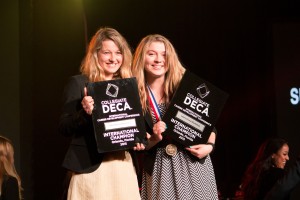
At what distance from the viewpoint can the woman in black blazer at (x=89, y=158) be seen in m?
3.16

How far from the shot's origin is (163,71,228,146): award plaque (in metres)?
3.52

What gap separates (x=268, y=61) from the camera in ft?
23.2

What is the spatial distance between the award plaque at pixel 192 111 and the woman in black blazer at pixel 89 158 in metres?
0.33

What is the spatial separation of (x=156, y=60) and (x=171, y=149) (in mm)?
521

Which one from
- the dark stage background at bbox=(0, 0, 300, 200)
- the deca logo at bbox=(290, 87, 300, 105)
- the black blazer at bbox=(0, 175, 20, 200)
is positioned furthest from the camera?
the deca logo at bbox=(290, 87, 300, 105)

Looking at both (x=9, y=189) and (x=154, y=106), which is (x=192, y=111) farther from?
(x=9, y=189)

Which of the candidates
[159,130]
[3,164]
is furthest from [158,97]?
[3,164]

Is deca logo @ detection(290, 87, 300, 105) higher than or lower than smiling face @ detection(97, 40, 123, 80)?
lower

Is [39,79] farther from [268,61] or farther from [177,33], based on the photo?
[268,61]

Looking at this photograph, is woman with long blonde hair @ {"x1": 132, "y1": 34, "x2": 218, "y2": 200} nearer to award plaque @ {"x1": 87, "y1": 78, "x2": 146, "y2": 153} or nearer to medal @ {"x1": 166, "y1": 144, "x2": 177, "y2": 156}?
medal @ {"x1": 166, "y1": 144, "x2": 177, "y2": 156}

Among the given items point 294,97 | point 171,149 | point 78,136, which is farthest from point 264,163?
point 78,136

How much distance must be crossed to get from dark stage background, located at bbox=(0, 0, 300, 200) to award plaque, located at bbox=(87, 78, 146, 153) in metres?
2.88

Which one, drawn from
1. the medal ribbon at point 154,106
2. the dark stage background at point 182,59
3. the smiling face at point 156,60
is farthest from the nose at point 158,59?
the dark stage background at point 182,59

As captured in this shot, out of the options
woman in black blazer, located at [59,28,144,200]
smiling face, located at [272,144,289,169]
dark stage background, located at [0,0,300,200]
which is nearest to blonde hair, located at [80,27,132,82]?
woman in black blazer, located at [59,28,144,200]
